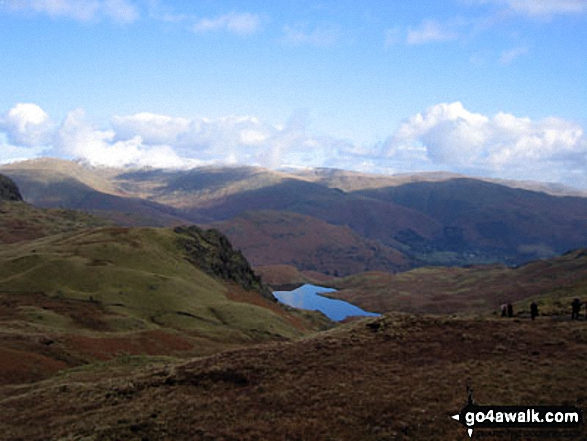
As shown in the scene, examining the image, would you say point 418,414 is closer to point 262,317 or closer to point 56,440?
point 56,440

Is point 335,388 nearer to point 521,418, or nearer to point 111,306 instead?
point 521,418

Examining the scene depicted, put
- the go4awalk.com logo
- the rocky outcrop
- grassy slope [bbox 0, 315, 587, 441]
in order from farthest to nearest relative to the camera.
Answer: the rocky outcrop → grassy slope [bbox 0, 315, 587, 441] → the go4awalk.com logo

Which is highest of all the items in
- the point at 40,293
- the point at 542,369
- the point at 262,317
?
the point at 542,369

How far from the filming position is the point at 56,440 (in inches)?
1097

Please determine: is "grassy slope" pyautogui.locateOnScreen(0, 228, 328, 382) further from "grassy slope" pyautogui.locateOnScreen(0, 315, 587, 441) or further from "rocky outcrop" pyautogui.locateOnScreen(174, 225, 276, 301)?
"grassy slope" pyautogui.locateOnScreen(0, 315, 587, 441)

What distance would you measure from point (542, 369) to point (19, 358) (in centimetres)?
4736

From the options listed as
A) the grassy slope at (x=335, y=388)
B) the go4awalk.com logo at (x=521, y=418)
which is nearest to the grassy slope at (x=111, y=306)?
the grassy slope at (x=335, y=388)

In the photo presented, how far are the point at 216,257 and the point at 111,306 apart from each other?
6207 cm

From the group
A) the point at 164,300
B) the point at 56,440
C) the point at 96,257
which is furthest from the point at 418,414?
the point at 96,257

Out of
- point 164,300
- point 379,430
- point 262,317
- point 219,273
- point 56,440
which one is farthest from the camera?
point 219,273

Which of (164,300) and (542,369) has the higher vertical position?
(542,369)

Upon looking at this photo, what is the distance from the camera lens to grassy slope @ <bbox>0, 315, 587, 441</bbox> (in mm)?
26984

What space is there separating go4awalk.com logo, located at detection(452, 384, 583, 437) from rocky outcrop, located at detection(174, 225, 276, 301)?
116094 mm

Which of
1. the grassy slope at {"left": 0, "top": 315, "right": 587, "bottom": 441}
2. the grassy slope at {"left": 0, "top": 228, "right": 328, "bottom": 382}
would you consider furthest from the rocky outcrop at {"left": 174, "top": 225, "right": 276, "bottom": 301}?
the grassy slope at {"left": 0, "top": 315, "right": 587, "bottom": 441}
